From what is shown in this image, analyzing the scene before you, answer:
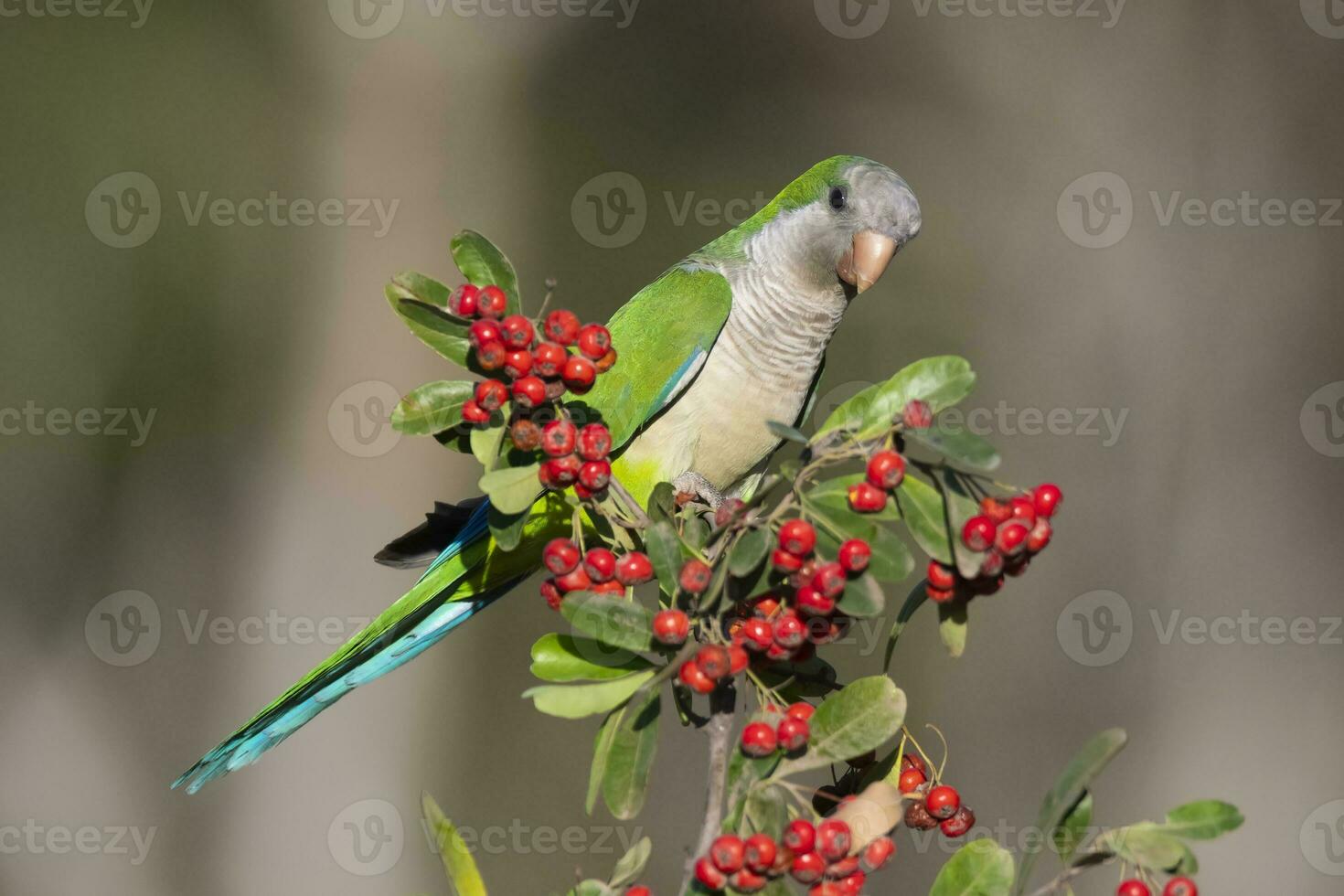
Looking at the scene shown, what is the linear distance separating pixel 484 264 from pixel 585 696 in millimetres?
503

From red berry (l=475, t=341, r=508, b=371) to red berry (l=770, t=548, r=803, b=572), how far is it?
367 mm

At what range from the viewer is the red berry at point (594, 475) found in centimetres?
130

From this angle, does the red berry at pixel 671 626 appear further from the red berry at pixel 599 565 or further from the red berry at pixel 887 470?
the red berry at pixel 887 470

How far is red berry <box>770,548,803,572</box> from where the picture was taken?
48.0 inches

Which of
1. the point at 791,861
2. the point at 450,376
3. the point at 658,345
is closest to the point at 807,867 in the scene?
the point at 791,861

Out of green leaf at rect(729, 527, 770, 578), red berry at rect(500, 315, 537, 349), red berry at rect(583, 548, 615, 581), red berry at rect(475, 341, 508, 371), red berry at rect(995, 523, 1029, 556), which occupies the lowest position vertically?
red berry at rect(583, 548, 615, 581)

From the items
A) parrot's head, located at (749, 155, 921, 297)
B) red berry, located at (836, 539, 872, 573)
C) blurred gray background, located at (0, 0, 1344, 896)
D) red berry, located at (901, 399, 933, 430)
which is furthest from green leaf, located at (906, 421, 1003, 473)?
blurred gray background, located at (0, 0, 1344, 896)

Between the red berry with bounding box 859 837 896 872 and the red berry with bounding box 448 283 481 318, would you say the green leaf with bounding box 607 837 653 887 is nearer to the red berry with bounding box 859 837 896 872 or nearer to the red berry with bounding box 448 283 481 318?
the red berry with bounding box 859 837 896 872

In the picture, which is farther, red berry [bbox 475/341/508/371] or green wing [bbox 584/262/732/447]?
green wing [bbox 584/262/732/447]

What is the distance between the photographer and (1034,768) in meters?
4.16

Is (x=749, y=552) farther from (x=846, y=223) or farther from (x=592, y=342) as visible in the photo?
(x=846, y=223)

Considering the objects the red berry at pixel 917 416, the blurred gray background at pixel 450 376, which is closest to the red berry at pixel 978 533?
the red berry at pixel 917 416

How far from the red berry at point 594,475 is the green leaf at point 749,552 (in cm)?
19

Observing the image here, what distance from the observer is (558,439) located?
128 cm
